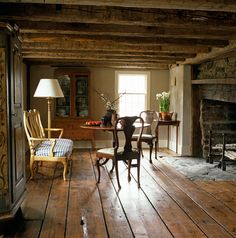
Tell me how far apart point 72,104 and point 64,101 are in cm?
21

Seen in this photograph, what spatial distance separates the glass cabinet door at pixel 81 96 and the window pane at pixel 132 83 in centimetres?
89

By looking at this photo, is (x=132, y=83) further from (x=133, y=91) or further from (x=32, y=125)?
(x=32, y=125)

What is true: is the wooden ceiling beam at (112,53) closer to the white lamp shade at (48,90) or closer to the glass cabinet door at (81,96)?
the white lamp shade at (48,90)

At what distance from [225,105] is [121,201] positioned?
12.6ft

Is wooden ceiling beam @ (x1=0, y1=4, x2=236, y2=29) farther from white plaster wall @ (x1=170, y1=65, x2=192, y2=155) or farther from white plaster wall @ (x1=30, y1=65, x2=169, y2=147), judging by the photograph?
white plaster wall @ (x1=30, y1=65, x2=169, y2=147)

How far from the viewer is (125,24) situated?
11.7 ft

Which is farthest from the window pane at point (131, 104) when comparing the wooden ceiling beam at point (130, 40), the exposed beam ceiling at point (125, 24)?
the wooden ceiling beam at point (130, 40)

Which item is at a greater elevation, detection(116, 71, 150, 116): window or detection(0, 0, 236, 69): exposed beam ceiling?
detection(0, 0, 236, 69): exposed beam ceiling

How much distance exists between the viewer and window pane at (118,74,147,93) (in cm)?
796

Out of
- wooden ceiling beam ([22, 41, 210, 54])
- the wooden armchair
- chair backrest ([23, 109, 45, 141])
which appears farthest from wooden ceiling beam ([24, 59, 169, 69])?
the wooden armchair

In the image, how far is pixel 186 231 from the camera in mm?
3043

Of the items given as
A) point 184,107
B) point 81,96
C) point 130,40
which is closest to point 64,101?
point 81,96

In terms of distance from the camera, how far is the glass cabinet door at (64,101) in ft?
24.6

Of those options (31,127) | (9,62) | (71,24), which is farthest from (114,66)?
(9,62)
